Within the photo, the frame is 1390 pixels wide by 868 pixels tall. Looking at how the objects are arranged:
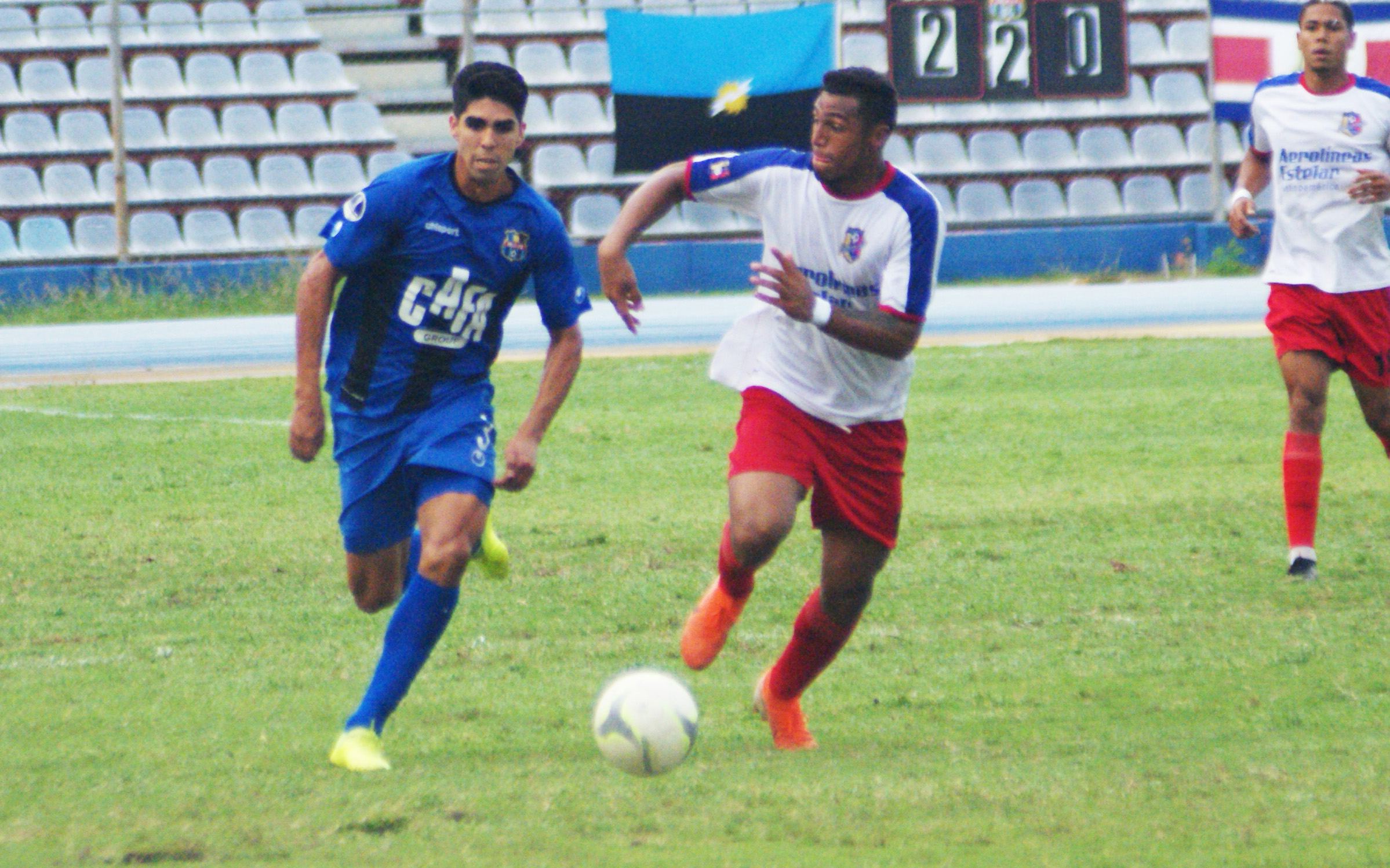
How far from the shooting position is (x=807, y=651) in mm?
4527

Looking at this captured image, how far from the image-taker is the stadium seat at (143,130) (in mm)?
20781

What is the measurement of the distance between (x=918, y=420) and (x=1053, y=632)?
5.00 meters

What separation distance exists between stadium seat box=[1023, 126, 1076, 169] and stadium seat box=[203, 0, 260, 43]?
10194mm

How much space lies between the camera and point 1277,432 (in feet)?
32.3

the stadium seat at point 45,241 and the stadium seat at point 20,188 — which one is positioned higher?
the stadium seat at point 20,188

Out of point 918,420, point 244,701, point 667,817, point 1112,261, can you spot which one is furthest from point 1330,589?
point 1112,261

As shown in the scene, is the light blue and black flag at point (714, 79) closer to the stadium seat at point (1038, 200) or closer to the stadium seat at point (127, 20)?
the stadium seat at point (1038, 200)

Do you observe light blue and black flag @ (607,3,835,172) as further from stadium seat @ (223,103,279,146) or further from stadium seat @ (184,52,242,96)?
stadium seat @ (184,52,242,96)

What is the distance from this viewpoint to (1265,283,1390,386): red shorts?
6.45 m

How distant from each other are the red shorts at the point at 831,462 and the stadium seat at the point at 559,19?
18.0 meters

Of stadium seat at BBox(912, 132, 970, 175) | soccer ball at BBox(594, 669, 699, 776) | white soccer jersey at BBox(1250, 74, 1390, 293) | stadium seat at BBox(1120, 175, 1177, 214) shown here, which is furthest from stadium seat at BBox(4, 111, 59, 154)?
soccer ball at BBox(594, 669, 699, 776)

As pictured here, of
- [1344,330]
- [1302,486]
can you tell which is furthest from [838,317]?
[1344,330]

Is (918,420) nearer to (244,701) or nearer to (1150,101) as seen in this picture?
(244,701)

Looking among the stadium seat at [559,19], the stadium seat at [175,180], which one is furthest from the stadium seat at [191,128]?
the stadium seat at [559,19]
